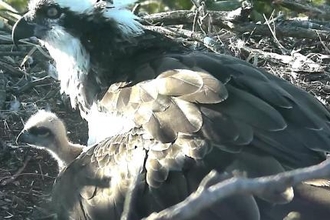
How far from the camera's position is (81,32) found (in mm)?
4066

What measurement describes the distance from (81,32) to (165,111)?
3.32ft

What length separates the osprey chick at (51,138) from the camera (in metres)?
4.08

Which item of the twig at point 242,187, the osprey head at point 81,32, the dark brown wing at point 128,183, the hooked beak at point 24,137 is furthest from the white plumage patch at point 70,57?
the twig at point 242,187

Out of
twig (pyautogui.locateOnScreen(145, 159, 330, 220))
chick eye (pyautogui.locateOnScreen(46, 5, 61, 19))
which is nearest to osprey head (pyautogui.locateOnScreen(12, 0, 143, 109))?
chick eye (pyautogui.locateOnScreen(46, 5, 61, 19))

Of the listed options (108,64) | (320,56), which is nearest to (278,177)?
(108,64)

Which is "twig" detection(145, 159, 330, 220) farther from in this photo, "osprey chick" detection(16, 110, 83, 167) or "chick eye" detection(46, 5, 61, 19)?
"chick eye" detection(46, 5, 61, 19)

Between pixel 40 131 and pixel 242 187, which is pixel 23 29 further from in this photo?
pixel 242 187

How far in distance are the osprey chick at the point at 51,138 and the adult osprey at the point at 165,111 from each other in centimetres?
18

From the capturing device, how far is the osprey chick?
4078 millimetres

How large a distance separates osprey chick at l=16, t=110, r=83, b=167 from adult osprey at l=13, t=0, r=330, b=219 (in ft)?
0.59

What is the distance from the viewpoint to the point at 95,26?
407 centimetres

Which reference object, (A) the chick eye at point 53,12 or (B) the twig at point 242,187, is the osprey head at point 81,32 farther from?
(B) the twig at point 242,187

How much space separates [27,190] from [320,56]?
81.1 inches

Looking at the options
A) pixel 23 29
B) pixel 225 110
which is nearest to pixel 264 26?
pixel 23 29
